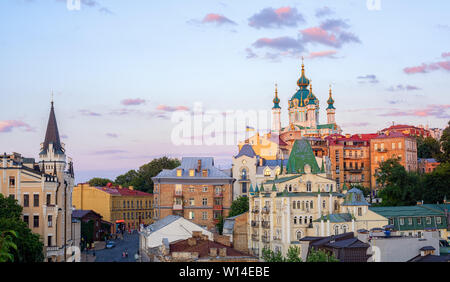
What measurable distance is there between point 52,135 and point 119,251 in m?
20.0

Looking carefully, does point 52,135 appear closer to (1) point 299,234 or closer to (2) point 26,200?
(2) point 26,200

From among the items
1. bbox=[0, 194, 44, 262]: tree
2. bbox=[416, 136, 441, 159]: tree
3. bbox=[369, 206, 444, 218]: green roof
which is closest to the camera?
bbox=[0, 194, 44, 262]: tree

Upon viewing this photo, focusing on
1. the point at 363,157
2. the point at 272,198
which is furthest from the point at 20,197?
the point at 363,157

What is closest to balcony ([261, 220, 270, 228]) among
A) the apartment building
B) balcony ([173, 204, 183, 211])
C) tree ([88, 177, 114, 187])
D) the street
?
the street

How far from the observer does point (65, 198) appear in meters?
71.9

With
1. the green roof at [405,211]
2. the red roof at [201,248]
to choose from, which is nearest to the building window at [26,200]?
the red roof at [201,248]

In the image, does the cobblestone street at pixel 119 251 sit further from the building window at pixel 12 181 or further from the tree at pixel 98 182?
the tree at pixel 98 182

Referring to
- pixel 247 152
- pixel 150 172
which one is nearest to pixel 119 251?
pixel 247 152

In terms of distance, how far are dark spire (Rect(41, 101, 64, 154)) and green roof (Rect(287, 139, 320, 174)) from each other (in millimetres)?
30016

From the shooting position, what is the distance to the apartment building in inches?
3782

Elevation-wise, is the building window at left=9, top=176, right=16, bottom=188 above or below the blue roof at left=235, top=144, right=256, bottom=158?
below

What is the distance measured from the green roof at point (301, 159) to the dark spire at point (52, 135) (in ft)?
98.5

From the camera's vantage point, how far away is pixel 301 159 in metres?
80.1

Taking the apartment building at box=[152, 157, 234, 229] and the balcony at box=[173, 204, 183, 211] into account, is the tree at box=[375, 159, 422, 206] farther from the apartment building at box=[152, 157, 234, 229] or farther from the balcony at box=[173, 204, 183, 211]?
the balcony at box=[173, 204, 183, 211]
